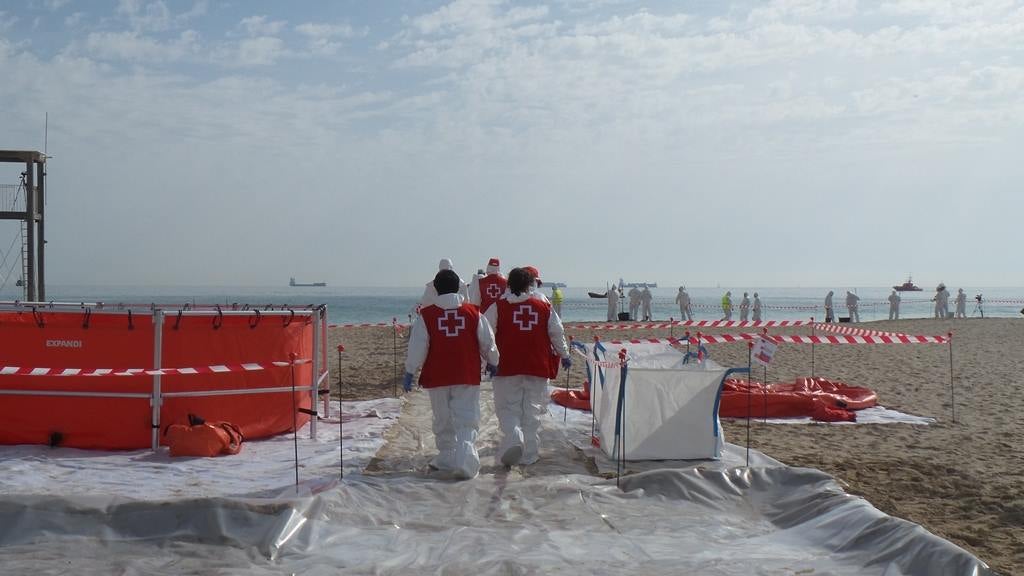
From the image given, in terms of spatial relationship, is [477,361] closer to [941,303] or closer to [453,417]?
[453,417]

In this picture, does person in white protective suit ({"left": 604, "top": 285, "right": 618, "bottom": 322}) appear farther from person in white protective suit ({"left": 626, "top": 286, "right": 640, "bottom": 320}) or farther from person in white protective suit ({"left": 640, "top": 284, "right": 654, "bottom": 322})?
person in white protective suit ({"left": 640, "top": 284, "right": 654, "bottom": 322})

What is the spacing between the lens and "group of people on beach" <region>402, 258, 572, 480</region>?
6.43 meters

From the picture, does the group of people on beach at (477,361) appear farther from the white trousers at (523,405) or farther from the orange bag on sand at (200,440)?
the orange bag on sand at (200,440)

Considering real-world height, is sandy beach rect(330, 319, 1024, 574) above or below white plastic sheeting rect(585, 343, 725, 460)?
below

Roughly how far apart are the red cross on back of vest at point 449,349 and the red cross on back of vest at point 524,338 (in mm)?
428

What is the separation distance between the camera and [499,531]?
4863mm

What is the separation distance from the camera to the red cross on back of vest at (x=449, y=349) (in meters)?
6.43

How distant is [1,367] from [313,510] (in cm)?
410

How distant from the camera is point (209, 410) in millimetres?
7457

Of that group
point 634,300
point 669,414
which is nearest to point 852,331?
point 669,414

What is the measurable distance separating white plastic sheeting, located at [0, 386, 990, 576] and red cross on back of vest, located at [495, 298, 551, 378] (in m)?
1.21

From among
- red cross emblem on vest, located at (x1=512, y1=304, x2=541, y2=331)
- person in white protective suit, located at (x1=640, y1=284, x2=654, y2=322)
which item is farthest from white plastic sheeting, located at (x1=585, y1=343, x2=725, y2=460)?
person in white protective suit, located at (x1=640, y1=284, x2=654, y2=322)

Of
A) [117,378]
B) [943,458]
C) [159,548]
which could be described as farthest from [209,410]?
[943,458]

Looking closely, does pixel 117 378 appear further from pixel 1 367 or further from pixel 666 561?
pixel 666 561
